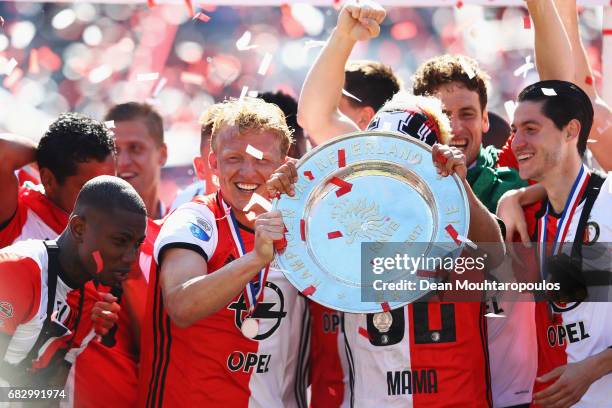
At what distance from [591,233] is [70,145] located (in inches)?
86.8

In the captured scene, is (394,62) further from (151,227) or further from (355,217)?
(355,217)

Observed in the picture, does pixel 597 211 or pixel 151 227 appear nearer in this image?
pixel 597 211

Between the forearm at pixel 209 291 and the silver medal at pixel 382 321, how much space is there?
0.50 metres

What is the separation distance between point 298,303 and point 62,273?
34.7 inches

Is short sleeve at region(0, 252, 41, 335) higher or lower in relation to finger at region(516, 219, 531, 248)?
lower

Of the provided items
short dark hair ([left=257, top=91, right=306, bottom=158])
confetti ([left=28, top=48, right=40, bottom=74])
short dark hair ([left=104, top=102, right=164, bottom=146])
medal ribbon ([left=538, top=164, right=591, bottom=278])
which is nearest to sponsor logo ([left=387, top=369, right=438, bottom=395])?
medal ribbon ([left=538, top=164, right=591, bottom=278])

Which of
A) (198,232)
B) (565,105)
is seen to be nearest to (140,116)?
(198,232)

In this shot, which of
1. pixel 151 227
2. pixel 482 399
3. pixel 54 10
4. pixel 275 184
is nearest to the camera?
pixel 275 184

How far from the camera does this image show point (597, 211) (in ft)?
12.0

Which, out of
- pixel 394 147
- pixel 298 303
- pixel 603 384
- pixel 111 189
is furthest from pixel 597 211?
pixel 111 189

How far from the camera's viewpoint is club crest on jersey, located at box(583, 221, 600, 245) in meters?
3.63

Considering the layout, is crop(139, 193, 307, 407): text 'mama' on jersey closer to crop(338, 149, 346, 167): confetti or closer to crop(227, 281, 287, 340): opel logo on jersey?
crop(227, 281, 287, 340): opel logo on jersey

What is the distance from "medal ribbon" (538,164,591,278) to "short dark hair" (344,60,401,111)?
1.51 m

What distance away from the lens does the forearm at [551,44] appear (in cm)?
411
